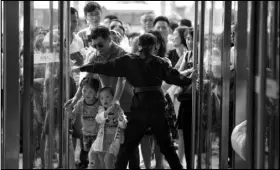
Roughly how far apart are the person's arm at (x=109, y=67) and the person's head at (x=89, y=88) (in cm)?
7

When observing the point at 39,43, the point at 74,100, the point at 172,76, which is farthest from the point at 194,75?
the point at 39,43

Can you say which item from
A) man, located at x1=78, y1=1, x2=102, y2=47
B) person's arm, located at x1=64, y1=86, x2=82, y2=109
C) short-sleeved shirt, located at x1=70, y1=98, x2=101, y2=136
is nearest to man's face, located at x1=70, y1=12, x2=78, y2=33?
man, located at x1=78, y1=1, x2=102, y2=47

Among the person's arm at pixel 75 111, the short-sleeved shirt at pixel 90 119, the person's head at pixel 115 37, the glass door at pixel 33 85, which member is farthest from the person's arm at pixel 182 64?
the glass door at pixel 33 85

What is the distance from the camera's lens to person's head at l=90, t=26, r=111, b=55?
4664 mm

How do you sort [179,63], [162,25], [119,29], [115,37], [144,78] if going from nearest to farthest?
[144,78] < [179,63] < [115,37] < [119,29] < [162,25]

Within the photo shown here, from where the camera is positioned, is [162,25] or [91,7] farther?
[162,25]

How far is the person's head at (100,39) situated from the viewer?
15.3 feet

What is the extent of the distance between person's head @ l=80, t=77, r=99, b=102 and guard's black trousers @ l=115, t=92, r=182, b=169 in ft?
0.85

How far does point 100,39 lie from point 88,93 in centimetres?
35

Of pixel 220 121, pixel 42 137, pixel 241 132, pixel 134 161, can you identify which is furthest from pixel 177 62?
pixel 241 132

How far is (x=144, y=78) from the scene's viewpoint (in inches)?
183

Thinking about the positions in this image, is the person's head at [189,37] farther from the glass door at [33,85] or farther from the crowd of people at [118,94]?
the glass door at [33,85]

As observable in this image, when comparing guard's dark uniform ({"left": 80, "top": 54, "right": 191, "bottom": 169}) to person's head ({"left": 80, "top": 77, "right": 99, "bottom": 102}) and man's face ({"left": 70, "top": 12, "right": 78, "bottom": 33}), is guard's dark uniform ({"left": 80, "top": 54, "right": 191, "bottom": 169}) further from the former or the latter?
man's face ({"left": 70, "top": 12, "right": 78, "bottom": 33})

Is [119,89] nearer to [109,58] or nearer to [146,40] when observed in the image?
[109,58]
